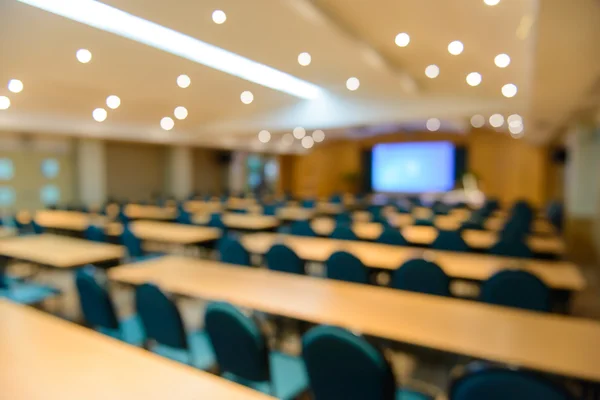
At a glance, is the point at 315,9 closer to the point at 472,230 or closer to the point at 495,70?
the point at 495,70

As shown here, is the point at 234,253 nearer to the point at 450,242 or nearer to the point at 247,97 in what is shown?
the point at 450,242

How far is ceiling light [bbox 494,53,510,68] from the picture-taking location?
5.90 meters

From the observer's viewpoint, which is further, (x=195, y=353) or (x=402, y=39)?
(x=402, y=39)

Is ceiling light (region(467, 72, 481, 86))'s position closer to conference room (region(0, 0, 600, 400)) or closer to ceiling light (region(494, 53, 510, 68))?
conference room (region(0, 0, 600, 400))

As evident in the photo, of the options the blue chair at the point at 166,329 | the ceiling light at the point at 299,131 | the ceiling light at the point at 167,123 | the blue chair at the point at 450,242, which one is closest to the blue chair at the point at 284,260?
the blue chair at the point at 166,329

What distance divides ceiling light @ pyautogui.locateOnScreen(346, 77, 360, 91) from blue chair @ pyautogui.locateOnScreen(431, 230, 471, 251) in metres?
4.05

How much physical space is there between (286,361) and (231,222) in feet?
17.5

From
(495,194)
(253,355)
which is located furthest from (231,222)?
(495,194)

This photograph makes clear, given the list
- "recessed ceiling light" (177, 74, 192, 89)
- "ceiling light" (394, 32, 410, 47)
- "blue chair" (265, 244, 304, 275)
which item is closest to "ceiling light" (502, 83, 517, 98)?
"ceiling light" (394, 32, 410, 47)

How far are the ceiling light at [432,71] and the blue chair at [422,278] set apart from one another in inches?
175

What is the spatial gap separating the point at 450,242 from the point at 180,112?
7873 mm

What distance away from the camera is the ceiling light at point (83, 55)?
252 inches

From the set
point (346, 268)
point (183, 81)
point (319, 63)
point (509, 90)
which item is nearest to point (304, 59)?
point (319, 63)

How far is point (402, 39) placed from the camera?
5.53 meters
